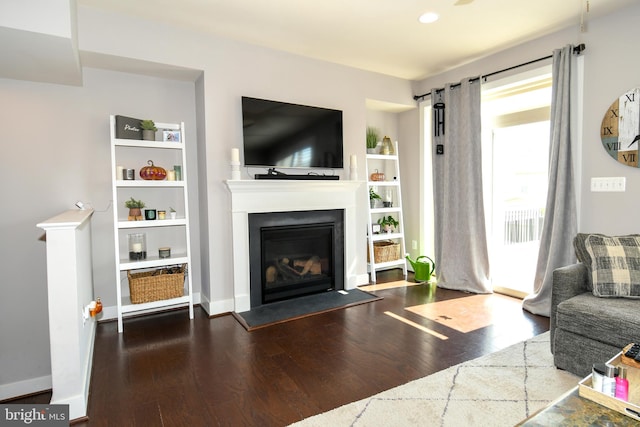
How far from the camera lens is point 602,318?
1995 millimetres

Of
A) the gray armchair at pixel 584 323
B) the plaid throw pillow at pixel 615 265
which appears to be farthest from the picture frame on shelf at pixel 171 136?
the plaid throw pillow at pixel 615 265

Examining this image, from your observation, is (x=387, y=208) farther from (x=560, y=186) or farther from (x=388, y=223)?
(x=560, y=186)

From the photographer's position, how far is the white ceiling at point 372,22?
2768 mm

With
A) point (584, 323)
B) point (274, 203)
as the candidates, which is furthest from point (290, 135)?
point (584, 323)

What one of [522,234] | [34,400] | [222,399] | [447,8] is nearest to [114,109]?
[34,400]

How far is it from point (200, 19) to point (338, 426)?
319 cm

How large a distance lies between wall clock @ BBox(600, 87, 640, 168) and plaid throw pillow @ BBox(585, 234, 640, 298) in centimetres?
80

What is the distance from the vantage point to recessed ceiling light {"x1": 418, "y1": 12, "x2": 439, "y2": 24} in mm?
2947

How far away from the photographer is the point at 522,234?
396 cm

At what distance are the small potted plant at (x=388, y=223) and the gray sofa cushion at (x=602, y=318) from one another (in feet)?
8.32

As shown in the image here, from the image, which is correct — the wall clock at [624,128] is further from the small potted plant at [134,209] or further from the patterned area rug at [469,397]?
the small potted plant at [134,209]

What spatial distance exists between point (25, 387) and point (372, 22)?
4.33 m

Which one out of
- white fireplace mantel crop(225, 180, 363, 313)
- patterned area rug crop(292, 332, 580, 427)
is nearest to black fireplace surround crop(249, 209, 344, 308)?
white fireplace mantel crop(225, 180, 363, 313)

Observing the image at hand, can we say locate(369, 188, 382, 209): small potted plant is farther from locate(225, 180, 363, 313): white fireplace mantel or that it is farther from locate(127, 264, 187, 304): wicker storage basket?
locate(127, 264, 187, 304): wicker storage basket
